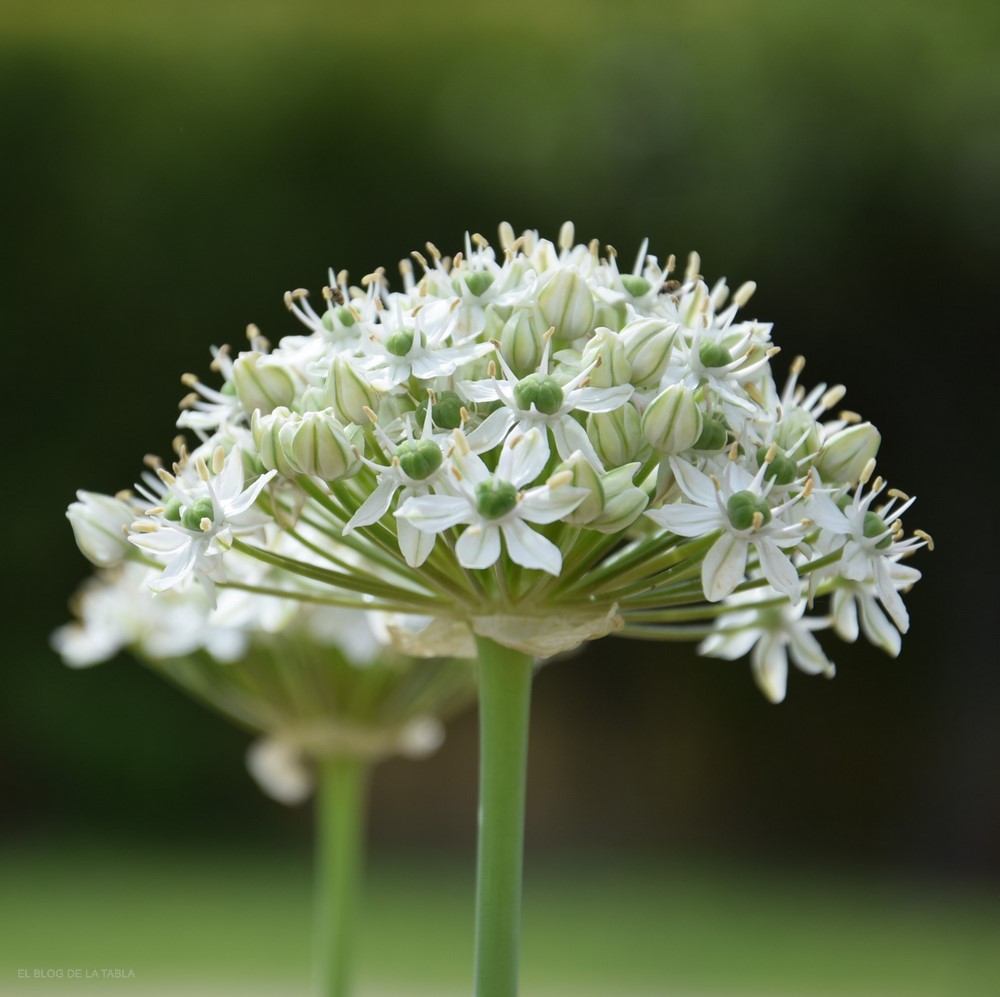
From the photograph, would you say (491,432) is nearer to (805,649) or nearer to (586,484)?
(586,484)

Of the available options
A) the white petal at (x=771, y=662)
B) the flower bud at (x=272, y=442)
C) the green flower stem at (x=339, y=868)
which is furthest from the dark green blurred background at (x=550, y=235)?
the flower bud at (x=272, y=442)

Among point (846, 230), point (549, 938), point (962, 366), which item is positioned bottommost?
point (549, 938)

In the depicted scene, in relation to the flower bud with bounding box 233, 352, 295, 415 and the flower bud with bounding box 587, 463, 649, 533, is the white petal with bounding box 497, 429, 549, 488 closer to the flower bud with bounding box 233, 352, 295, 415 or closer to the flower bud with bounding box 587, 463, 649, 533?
the flower bud with bounding box 587, 463, 649, 533

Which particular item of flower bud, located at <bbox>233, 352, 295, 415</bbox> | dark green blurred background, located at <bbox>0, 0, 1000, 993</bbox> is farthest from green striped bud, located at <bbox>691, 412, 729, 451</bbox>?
dark green blurred background, located at <bbox>0, 0, 1000, 993</bbox>

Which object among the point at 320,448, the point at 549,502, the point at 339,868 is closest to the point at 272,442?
the point at 320,448

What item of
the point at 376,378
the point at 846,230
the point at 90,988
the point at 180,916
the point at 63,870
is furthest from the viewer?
the point at 846,230

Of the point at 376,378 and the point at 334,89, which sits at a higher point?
the point at 334,89

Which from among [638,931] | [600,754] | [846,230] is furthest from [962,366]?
[638,931]

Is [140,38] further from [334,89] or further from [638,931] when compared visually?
[638,931]
